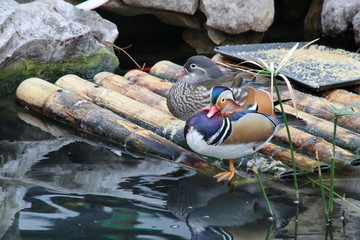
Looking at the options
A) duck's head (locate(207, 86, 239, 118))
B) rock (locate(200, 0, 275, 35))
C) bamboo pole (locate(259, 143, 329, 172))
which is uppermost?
duck's head (locate(207, 86, 239, 118))

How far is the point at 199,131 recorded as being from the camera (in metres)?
4.39

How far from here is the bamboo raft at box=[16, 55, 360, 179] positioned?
4.80 metres

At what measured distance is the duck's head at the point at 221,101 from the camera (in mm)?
4367

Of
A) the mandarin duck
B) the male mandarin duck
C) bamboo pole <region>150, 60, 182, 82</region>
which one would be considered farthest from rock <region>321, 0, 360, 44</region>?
the male mandarin duck

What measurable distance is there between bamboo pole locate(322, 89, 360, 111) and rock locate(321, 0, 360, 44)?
184 cm

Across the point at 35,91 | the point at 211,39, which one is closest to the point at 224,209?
the point at 35,91

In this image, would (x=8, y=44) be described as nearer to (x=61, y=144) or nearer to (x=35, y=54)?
(x=35, y=54)

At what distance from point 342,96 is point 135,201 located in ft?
7.90

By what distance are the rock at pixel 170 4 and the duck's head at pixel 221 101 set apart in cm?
353

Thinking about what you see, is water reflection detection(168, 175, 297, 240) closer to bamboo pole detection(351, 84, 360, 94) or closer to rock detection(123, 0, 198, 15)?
bamboo pole detection(351, 84, 360, 94)

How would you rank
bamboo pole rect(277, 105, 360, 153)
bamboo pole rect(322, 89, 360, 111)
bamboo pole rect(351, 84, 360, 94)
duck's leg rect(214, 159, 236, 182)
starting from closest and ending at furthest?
duck's leg rect(214, 159, 236, 182)
bamboo pole rect(277, 105, 360, 153)
bamboo pole rect(322, 89, 360, 111)
bamboo pole rect(351, 84, 360, 94)

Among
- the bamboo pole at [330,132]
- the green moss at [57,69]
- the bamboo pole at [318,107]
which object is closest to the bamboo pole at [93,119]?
the green moss at [57,69]

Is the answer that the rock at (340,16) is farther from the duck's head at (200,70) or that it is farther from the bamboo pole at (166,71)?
the duck's head at (200,70)

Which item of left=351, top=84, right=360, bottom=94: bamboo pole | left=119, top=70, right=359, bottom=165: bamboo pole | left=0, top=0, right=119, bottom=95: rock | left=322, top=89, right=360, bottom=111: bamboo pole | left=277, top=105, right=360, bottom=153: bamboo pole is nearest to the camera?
left=119, top=70, right=359, bottom=165: bamboo pole
